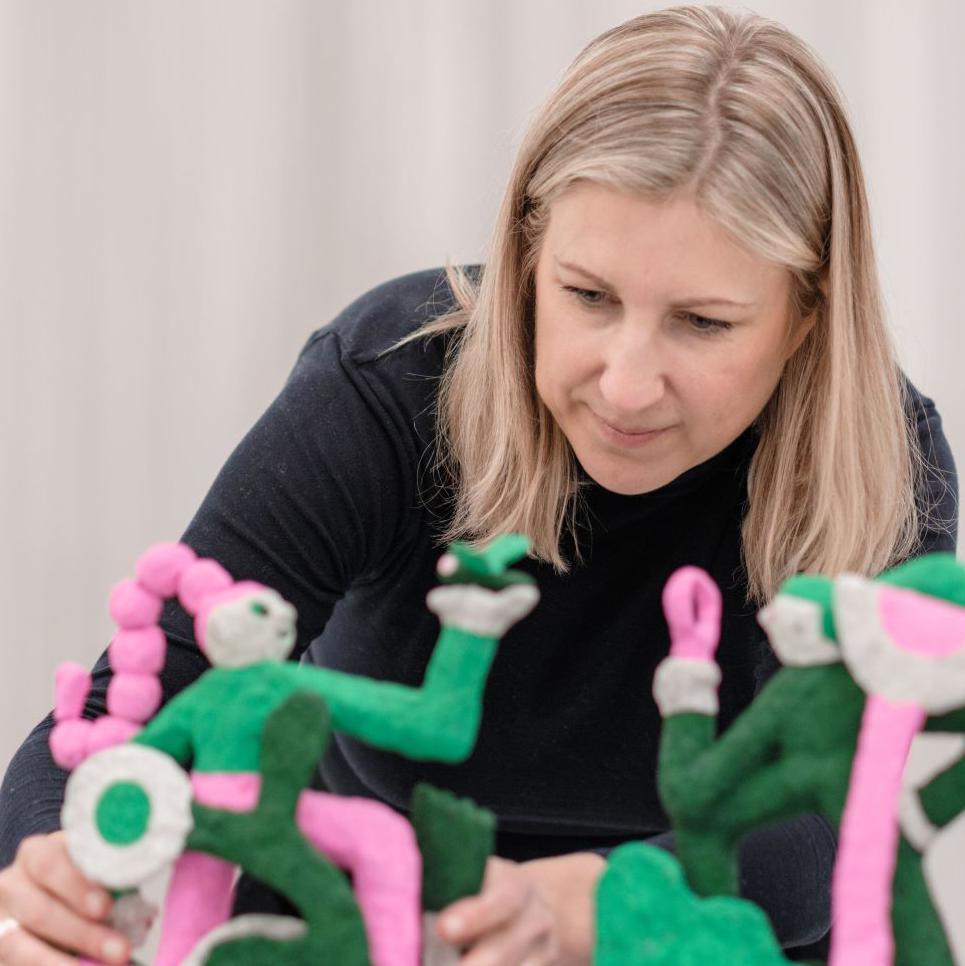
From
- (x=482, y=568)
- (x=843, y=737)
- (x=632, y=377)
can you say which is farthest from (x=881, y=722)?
(x=632, y=377)

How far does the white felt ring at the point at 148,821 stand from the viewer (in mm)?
581

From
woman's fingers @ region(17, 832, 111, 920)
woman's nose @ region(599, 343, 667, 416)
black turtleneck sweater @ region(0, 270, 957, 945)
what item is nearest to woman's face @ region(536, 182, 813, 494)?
woman's nose @ region(599, 343, 667, 416)

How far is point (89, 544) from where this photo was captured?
159 centimetres

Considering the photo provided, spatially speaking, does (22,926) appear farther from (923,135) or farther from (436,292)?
(923,135)

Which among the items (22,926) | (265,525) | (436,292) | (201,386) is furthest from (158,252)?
(22,926)

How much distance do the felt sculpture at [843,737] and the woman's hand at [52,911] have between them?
0.24 metres

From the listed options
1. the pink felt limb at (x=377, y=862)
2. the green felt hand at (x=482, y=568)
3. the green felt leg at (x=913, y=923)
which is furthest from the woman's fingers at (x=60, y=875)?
the green felt leg at (x=913, y=923)

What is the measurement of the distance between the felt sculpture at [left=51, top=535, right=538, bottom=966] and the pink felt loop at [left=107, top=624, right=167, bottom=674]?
2 centimetres

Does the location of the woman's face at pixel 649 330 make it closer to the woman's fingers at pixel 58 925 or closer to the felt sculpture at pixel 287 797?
the felt sculpture at pixel 287 797

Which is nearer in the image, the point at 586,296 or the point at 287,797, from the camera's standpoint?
the point at 287,797

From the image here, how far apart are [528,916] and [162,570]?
21 centimetres

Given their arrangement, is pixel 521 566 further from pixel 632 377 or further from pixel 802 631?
pixel 802 631

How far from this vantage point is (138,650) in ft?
2.03

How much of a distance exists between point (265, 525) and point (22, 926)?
289 mm
